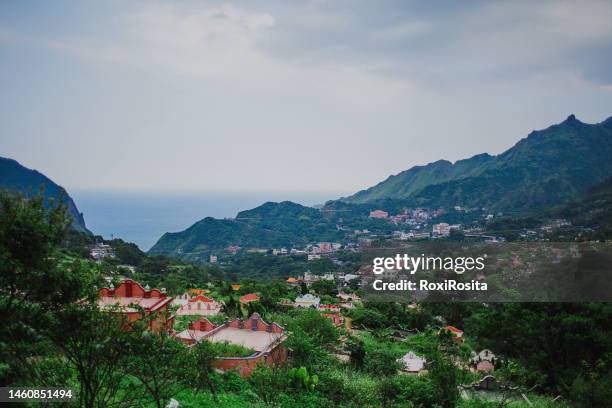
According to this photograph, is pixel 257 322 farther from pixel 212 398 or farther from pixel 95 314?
pixel 95 314

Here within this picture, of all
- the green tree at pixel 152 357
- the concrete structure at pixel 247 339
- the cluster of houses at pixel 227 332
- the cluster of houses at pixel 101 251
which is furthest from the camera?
the cluster of houses at pixel 101 251

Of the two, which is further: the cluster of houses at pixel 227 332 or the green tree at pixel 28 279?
the cluster of houses at pixel 227 332

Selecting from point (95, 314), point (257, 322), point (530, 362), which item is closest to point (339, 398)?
point (257, 322)

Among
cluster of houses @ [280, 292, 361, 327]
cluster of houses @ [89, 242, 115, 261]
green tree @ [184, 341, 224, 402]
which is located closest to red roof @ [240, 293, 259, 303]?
cluster of houses @ [280, 292, 361, 327]

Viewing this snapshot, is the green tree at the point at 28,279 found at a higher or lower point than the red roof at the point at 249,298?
higher

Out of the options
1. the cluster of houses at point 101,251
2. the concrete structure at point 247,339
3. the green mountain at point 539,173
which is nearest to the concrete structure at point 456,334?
the concrete structure at point 247,339

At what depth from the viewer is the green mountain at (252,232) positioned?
9062cm

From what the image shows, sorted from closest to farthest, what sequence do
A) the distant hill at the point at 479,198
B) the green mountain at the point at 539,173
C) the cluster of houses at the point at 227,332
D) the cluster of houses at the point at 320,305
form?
1. the cluster of houses at the point at 227,332
2. the cluster of houses at the point at 320,305
3. the distant hill at the point at 479,198
4. the green mountain at the point at 539,173

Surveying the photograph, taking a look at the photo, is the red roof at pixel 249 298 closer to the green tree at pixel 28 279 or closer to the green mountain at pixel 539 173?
the green tree at pixel 28 279

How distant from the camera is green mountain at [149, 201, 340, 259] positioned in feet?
297

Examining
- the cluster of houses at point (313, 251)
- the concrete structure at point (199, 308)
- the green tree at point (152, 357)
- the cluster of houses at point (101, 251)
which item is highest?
the green tree at point (152, 357)

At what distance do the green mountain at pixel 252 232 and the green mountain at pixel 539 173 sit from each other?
1217 inches

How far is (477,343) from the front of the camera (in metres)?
14.2

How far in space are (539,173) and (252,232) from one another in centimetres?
7260
